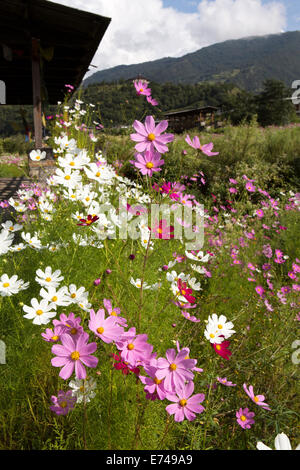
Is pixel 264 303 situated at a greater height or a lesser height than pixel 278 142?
lesser

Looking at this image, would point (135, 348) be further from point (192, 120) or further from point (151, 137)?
point (192, 120)

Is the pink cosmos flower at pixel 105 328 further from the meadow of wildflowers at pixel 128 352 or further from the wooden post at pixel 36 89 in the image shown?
the wooden post at pixel 36 89

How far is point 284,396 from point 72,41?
5182mm

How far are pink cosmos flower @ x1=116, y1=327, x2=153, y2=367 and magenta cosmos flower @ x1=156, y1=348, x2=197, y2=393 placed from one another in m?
0.04

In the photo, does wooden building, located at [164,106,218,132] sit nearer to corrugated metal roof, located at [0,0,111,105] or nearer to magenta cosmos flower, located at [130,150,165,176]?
magenta cosmos flower, located at [130,150,165,176]

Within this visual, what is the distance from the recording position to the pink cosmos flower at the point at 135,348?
2.29 ft

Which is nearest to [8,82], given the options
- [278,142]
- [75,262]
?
[278,142]

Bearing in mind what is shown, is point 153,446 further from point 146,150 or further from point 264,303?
point 264,303

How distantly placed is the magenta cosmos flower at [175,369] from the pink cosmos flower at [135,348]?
0.04m

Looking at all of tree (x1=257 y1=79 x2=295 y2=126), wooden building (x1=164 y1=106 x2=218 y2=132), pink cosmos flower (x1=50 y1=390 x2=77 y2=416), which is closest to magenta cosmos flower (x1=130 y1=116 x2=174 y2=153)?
wooden building (x1=164 y1=106 x2=218 y2=132)

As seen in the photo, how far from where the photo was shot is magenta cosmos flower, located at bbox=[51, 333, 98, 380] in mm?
629

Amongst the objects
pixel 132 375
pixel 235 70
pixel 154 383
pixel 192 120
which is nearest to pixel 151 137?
pixel 154 383

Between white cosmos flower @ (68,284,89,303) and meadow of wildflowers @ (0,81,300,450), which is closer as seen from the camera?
meadow of wildflowers @ (0,81,300,450)

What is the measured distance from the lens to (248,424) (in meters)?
1.02
